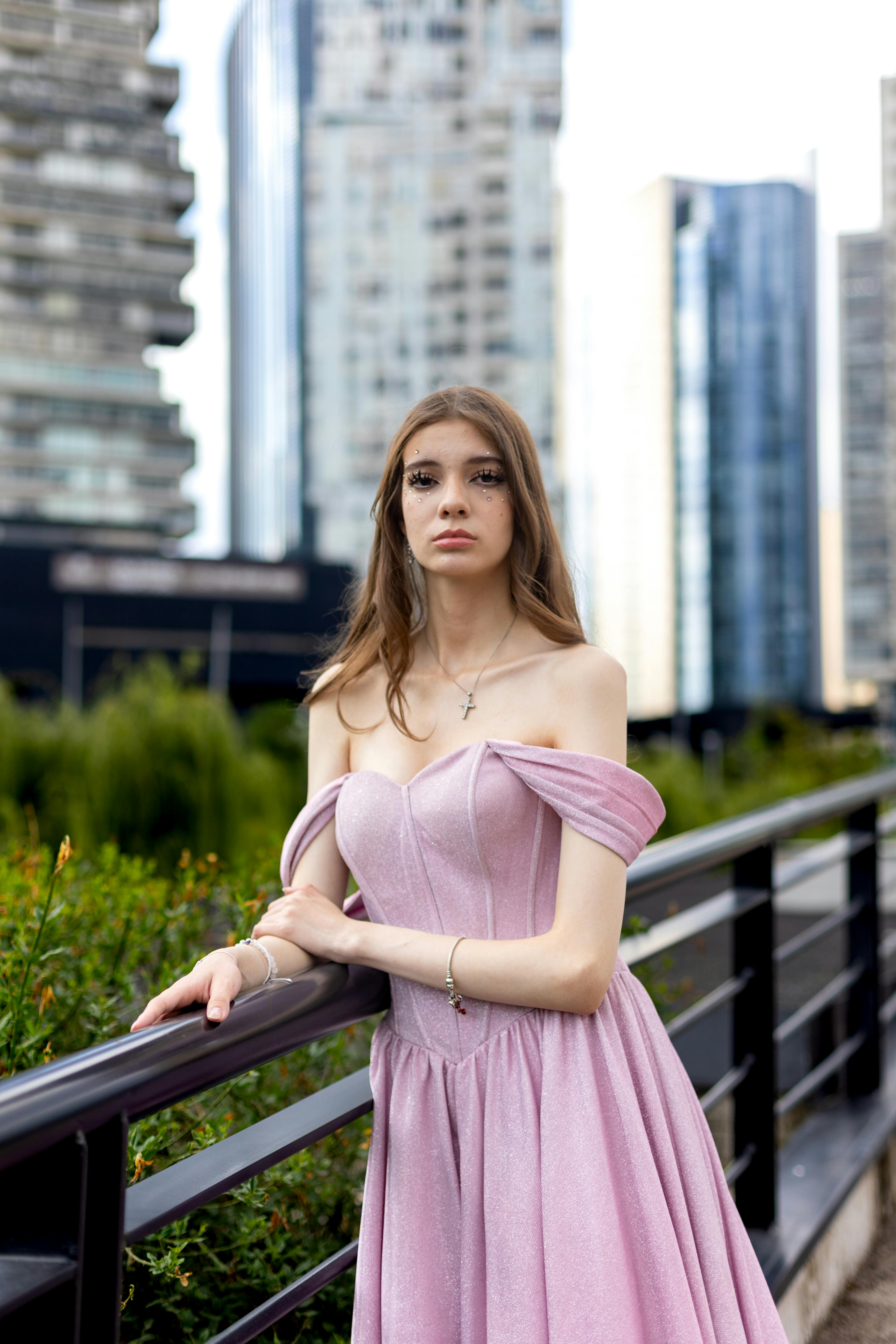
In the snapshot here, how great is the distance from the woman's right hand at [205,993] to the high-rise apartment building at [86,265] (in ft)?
174

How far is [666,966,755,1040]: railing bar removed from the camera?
1.86 m

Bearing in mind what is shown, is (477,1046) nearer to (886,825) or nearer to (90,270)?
(886,825)

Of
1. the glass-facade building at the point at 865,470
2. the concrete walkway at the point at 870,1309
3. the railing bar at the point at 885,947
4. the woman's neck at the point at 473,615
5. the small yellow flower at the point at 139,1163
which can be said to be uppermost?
the glass-facade building at the point at 865,470

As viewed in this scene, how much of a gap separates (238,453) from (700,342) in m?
35.2

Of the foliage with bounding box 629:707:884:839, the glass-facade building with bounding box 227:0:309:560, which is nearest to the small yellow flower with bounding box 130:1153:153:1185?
the foliage with bounding box 629:707:884:839

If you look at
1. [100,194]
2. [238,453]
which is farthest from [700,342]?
[238,453]

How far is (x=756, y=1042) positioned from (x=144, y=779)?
166 inches

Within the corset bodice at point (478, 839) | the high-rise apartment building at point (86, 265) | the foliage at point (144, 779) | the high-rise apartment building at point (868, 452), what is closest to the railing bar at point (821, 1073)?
the corset bodice at point (478, 839)

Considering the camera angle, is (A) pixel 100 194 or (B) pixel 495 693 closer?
(B) pixel 495 693

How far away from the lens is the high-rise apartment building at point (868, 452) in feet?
161

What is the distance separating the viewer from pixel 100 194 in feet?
174

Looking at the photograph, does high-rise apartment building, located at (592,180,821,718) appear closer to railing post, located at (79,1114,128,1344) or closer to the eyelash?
the eyelash

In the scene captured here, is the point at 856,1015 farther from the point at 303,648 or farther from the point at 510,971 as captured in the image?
the point at 303,648

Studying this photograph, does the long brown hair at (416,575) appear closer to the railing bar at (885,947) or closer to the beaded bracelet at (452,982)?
the beaded bracelet at (452,982)
